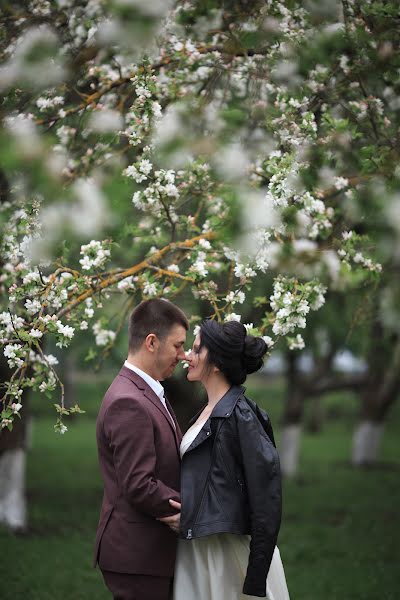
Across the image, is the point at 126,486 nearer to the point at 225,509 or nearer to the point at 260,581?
the point at 225,509

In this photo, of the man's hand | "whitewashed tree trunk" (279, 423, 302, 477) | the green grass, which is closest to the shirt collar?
the man's hand

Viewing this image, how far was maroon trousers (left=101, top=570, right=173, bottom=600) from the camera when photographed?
3.97m

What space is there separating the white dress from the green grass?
12.5ft

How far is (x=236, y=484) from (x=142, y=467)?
0.48m

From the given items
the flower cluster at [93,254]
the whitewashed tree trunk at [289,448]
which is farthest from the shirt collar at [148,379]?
the whitewashed tree trunk at [289,448]

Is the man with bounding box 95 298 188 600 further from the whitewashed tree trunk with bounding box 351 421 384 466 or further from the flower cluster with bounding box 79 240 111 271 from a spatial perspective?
the whitewashed tree trunk with bounding box 351 421 384 466

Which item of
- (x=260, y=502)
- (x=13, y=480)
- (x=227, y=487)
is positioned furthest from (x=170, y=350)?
(x=13, y=480)

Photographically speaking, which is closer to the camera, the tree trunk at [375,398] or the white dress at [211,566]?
the white dress at [211,566]

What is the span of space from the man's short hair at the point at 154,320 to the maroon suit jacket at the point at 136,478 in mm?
207

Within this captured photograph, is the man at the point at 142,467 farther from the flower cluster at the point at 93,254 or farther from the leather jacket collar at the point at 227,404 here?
the flower cluster at the point at 93,254

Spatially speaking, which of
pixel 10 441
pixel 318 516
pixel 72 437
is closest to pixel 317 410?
pixel 72 437

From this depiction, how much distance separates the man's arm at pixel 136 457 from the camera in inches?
150

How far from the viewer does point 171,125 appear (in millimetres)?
5258

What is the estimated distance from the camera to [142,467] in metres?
3.82
